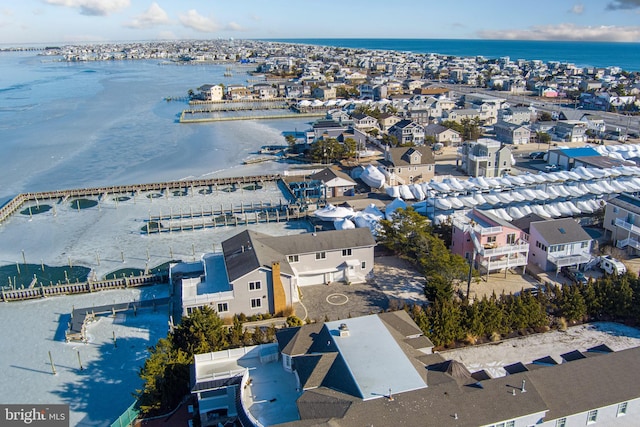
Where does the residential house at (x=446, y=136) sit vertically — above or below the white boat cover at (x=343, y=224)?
above

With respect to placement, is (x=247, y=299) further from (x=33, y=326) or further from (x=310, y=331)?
(x=33, y=326)

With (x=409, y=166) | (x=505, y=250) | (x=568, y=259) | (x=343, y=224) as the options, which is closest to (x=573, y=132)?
(x=409, y=166)

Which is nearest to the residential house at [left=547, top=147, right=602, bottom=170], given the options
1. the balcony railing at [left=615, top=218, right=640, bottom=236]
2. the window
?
the balcony railing at [left=615, top=218, right=640, bottom=236]

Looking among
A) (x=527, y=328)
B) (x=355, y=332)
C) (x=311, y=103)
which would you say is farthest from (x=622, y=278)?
(x=311, y=103)

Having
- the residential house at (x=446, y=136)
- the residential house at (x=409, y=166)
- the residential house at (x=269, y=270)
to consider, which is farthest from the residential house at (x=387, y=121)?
the residential house at (x=269, y=270)

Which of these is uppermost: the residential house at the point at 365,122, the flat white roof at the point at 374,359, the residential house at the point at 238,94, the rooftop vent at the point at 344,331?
the residential house at the point at 238,94

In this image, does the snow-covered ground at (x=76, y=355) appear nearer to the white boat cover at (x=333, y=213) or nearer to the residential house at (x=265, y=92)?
the white boat cover at (x=333, y=213)

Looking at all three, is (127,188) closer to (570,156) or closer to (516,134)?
(570,156)
